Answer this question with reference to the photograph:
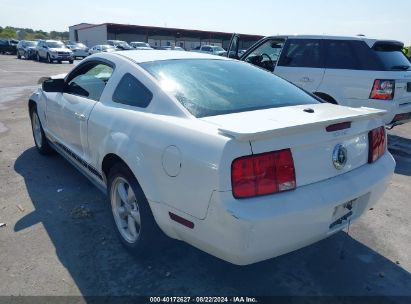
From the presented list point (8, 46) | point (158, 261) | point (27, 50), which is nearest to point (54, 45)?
point (27, 50)

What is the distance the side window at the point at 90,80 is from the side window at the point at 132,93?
324 millimetres

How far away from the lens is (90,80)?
13.3ft

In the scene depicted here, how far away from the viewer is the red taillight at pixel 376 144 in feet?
9.47

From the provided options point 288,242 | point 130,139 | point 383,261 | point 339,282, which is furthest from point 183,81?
point 383,261

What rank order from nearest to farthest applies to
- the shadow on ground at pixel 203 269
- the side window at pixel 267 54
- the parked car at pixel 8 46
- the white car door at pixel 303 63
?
the shadow on ground at pixel 203 269, the white car door at pixel 303 63, the side window at pixel 267 54, the parked car at pixel 8 46

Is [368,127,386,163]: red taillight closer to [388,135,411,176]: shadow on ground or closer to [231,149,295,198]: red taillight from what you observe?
[231,149,295,198]: red taillight

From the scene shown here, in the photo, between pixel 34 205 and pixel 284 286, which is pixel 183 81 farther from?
pixel 34 205

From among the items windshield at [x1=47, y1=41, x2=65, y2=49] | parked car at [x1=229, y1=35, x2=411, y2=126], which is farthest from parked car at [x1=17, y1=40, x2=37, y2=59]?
parked car at [x1=229, y1=35, x2=411, y2=126]

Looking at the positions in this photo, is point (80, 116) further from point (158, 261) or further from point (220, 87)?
point (158, 261)

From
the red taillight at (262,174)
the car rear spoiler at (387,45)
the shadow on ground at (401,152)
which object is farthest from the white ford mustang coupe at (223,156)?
the car rear spoiler at (387,45)

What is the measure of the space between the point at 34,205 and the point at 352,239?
10.6 ft

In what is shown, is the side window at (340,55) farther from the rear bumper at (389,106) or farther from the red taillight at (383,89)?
the rear bumper at (389,106)

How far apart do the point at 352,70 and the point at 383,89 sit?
588mm

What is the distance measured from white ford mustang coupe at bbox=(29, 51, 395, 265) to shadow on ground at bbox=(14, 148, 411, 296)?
Result: 0.77 ft
